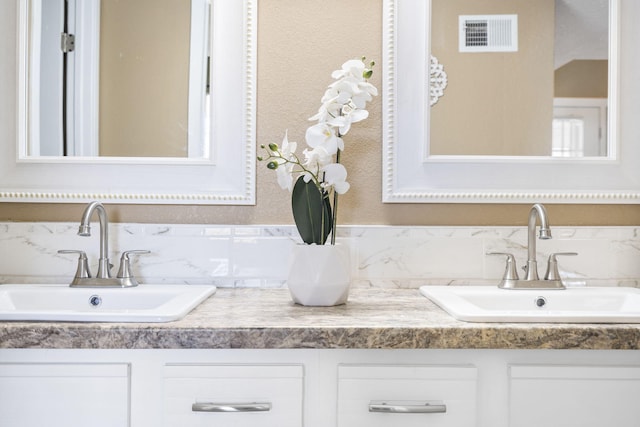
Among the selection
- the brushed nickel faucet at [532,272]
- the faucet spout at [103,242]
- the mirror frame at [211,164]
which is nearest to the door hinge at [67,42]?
the mirror frame at [211,164]

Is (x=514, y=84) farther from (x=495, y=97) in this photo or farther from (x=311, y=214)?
(x=311, y=214)

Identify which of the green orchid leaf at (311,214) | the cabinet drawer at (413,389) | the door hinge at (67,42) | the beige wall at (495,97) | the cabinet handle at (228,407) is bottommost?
the cabinet handle at (228,407)

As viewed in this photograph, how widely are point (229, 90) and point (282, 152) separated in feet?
1.02

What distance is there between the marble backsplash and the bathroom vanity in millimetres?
456

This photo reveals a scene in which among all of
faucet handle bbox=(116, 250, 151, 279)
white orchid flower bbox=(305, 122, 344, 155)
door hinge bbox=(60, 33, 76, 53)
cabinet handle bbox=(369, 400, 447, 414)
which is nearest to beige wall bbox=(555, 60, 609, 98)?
white orchid flower bbox=(305, 122, 344, 155)

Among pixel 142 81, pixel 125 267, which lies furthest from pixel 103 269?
pixel 142 81

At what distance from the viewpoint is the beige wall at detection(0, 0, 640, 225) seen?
140 centimetres

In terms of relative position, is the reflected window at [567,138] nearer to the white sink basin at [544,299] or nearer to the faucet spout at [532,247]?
the faucet spout at [532,247]

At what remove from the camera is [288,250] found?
1373mm

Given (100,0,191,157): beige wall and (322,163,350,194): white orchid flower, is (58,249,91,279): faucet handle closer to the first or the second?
(100,0,191,157): beige wall

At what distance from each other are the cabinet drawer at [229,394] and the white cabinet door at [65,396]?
92 millimetres

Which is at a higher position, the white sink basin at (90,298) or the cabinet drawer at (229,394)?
the white sink basin at (90,298)

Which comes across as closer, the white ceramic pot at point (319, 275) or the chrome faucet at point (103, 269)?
the white ceramic pot at point (319, 275)

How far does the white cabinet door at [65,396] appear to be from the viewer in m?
0.91
